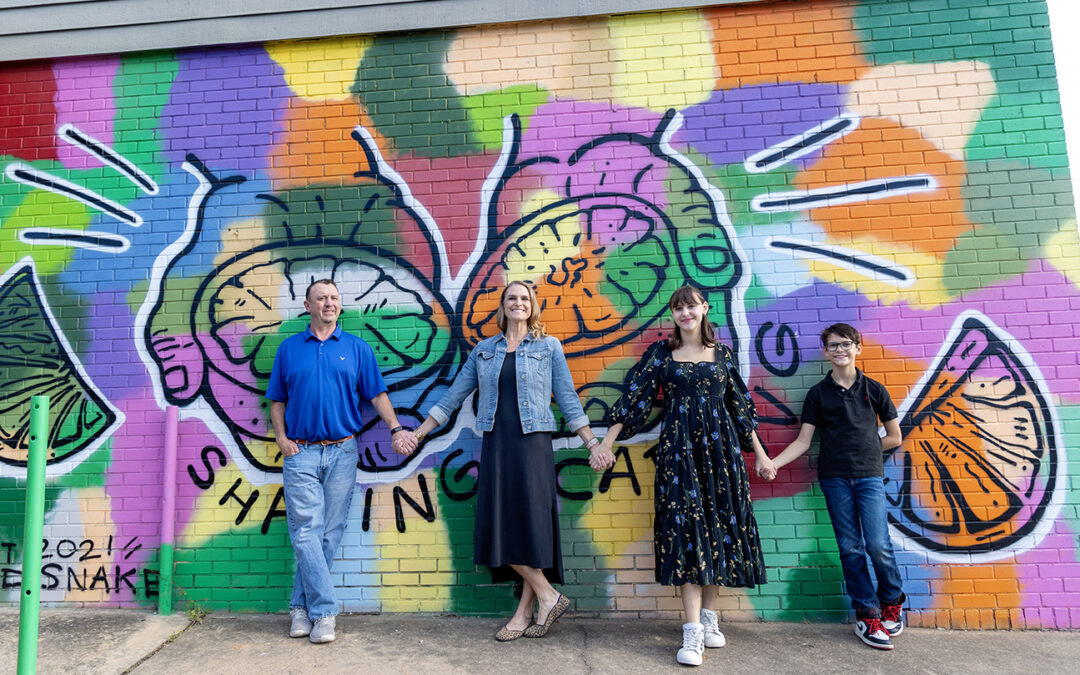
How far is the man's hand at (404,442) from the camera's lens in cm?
363

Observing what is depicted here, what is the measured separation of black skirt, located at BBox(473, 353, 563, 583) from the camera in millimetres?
3344

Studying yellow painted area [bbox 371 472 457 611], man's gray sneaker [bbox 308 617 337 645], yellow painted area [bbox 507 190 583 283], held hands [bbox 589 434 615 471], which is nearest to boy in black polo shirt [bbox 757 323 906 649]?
held hands [bbox 589 434 615 471]

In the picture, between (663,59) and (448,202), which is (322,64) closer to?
(448,202)

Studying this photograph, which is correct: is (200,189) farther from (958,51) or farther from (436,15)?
(958,51)

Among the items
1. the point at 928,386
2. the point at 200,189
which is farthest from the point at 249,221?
the point at 928,386

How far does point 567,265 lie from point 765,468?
5.38ft

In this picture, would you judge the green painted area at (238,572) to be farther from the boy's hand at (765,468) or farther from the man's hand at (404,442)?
the boy's hand at (765,468)

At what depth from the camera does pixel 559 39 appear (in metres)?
4.15

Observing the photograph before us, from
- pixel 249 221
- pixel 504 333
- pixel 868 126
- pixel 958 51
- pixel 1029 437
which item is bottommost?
pixel 1029 437

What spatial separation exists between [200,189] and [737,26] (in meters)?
3.65

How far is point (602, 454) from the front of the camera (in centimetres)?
342

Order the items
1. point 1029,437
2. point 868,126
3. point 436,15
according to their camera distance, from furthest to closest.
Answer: point 436,15
point 868,126
point 1029,437

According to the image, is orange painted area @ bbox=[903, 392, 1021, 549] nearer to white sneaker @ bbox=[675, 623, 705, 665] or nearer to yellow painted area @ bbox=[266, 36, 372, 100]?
white sneaker @ bbox=[675, 623, 705, 665]

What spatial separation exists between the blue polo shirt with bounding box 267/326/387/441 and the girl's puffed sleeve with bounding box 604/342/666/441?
1436 mm
